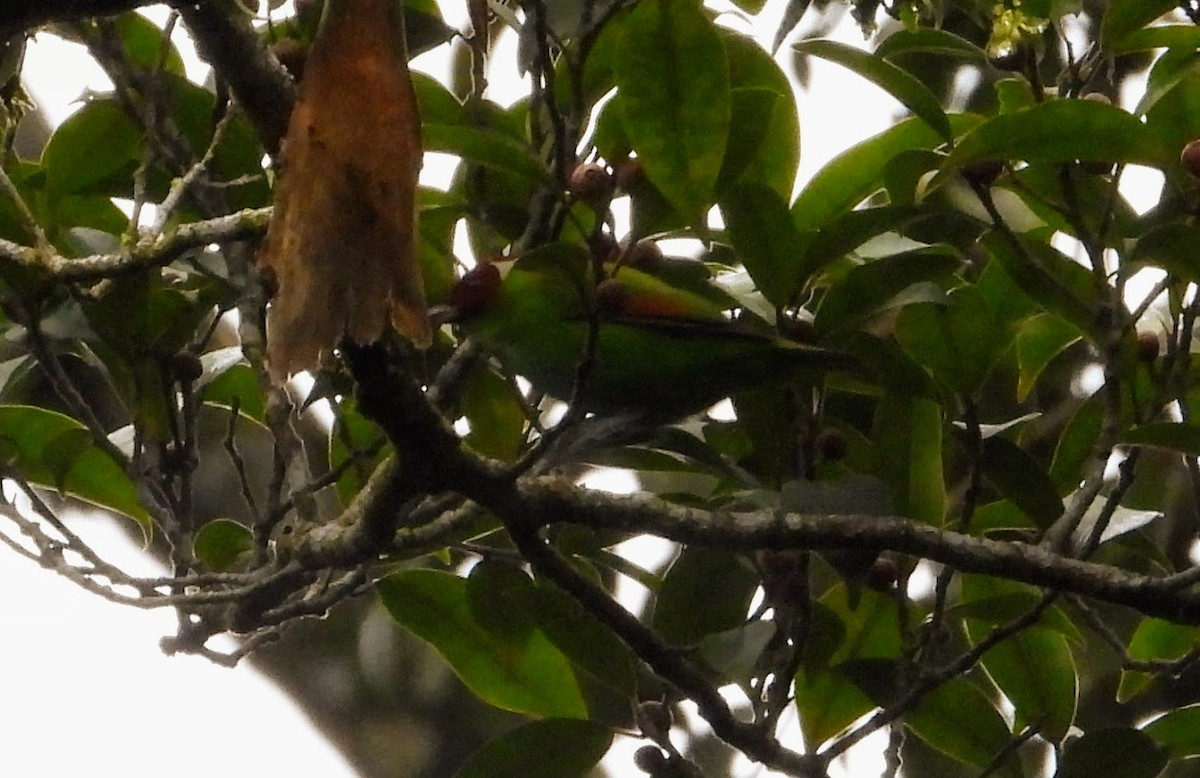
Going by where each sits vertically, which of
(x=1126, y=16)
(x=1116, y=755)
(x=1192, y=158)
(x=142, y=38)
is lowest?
(x=1116, y=755)

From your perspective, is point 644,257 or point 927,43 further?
point 927,43

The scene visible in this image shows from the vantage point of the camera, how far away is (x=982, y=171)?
72 cm

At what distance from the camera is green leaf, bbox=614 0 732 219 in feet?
2.12

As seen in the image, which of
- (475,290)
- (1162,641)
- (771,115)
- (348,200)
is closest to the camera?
(348,200)

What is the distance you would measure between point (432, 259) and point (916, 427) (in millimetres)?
292

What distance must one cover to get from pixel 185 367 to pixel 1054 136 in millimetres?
517

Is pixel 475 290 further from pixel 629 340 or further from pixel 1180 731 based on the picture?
pixel 1180 731

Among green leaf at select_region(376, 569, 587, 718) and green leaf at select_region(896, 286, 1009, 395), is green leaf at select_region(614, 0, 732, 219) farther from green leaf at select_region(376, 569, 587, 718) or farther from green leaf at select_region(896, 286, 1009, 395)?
green leaf at select_region(376, 569, 587, 718)

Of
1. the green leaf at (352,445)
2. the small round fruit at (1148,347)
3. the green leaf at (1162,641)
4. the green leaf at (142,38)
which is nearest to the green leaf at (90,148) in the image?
the green leaf at (142,38)

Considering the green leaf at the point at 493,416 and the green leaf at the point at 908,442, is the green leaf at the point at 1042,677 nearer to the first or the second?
the green leaf at the point at 908,442

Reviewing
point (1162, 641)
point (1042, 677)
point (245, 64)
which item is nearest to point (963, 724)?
point (1042, 677)

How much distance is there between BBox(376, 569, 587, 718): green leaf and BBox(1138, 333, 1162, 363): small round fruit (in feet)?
1.34

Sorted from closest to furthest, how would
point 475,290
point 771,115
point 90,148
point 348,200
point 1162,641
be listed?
point 348,200 < point 475,290 < point 771,115 < point 90,148 < point 1162,641

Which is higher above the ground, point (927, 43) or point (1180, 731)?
point (927, 43)
